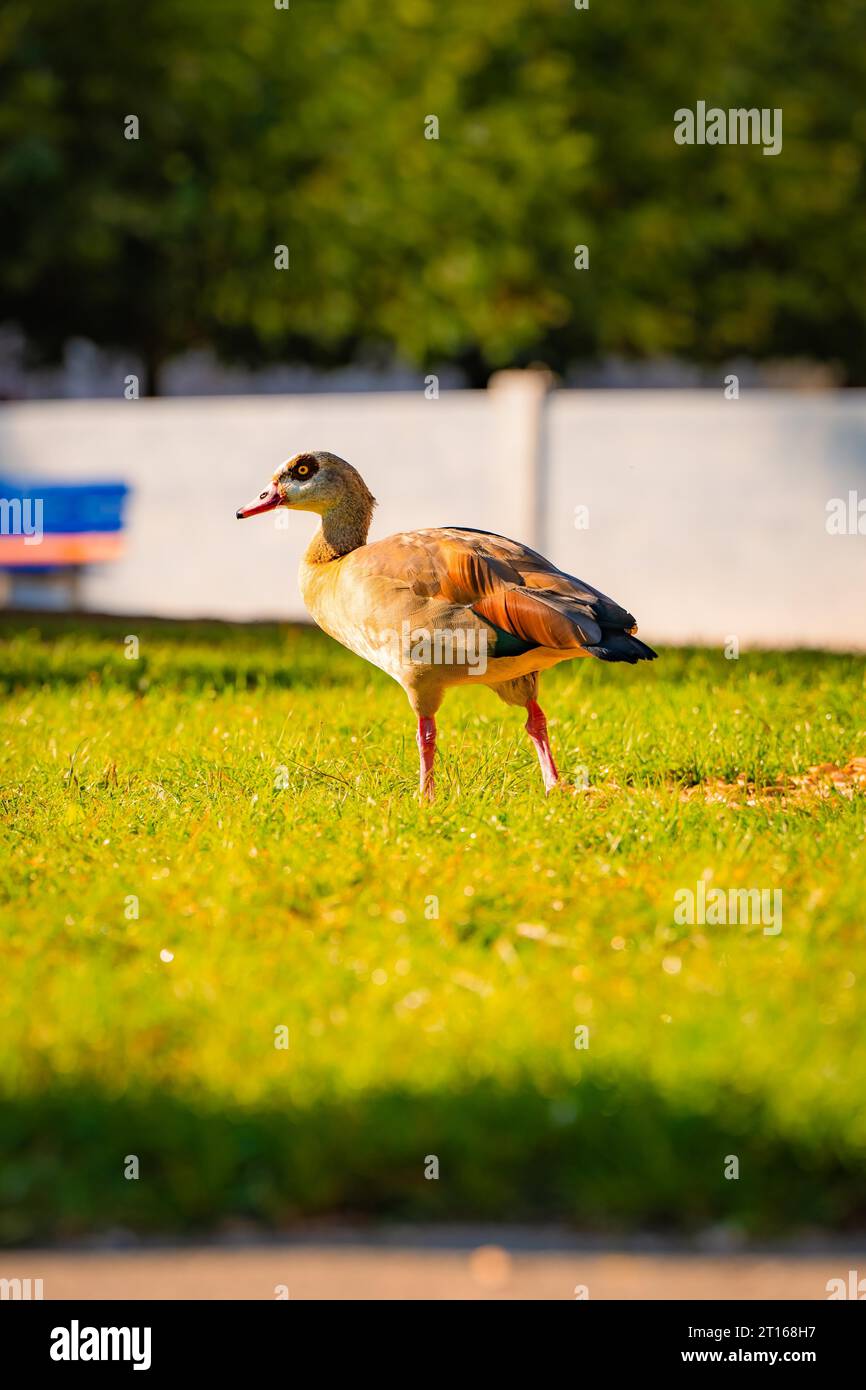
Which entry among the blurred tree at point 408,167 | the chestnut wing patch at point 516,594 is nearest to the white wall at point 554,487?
the blurred tree at point 408,167

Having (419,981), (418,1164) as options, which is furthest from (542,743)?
(418,1164)

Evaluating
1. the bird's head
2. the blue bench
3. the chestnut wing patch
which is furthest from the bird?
the blue bench

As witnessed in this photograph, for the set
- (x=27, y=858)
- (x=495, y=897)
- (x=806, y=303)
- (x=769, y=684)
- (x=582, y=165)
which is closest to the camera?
(x=495, y=897)

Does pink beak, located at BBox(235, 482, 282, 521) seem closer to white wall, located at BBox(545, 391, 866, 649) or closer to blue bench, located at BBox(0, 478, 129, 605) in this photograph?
white wall, located at BBox(545, 391, 866, 649)

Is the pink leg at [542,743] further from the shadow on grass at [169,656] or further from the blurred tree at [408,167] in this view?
the blurred tree at [408,167]

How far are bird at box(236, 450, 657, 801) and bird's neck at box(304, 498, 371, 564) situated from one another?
0.15 meters

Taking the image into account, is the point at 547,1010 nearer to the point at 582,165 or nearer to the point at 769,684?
the point at 769,684

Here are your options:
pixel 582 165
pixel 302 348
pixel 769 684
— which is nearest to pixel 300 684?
pixel 769 684

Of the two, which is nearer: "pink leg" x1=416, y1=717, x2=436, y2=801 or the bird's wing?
the bird's wing

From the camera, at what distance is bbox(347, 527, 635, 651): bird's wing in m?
6.83

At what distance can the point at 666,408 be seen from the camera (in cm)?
1586

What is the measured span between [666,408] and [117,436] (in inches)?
233

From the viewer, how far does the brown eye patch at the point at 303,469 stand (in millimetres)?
7770

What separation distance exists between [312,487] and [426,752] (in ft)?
4.39
